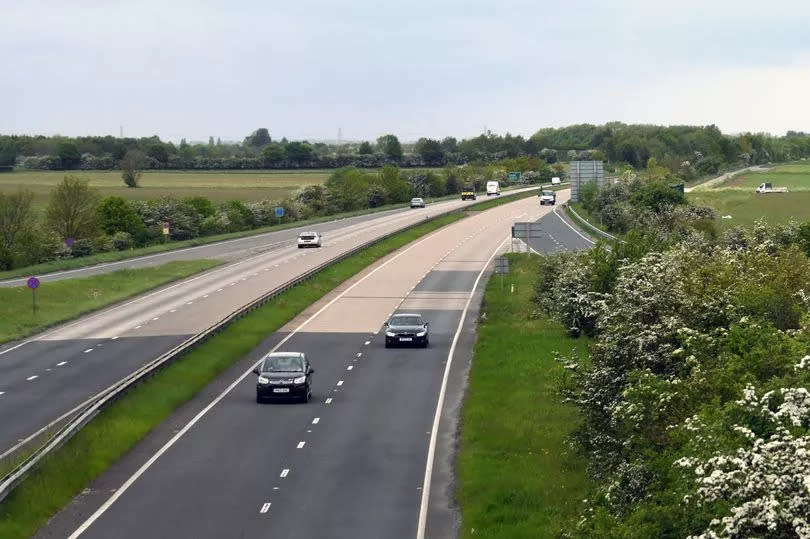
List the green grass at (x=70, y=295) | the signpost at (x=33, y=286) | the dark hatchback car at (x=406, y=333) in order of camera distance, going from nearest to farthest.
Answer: the dark hatchback car at (x=406, y=333) < the signpost at (x=33, y=286) < the green grass at (x=70, y=295)

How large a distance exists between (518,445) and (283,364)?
978 centimetres

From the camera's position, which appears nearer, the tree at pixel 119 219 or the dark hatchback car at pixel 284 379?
the dark hatchback car at pixel 284 379

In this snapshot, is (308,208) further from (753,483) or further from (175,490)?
(753,483)

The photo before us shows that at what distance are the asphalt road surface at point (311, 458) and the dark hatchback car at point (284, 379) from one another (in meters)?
0.44

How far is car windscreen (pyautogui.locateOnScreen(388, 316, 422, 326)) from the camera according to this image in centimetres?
5300

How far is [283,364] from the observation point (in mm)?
41250

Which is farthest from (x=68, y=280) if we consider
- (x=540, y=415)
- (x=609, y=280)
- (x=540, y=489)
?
(x=540, y=489)

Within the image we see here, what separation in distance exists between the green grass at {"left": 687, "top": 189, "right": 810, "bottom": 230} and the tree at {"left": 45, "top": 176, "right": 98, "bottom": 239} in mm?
49130

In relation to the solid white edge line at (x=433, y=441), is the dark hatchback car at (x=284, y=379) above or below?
above

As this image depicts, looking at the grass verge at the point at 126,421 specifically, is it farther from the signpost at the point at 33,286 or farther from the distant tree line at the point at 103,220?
the distant tree line at the point at 103,220

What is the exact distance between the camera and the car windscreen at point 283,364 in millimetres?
41094

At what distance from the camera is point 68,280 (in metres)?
75.1

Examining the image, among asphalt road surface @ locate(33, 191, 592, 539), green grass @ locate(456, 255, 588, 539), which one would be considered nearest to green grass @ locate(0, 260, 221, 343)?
asphalt road surface @ locate(33, 191, 592, 539)

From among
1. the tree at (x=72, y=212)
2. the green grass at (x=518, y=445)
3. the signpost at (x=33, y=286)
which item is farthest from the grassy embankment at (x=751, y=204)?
the tree at (x=72, y=212)
